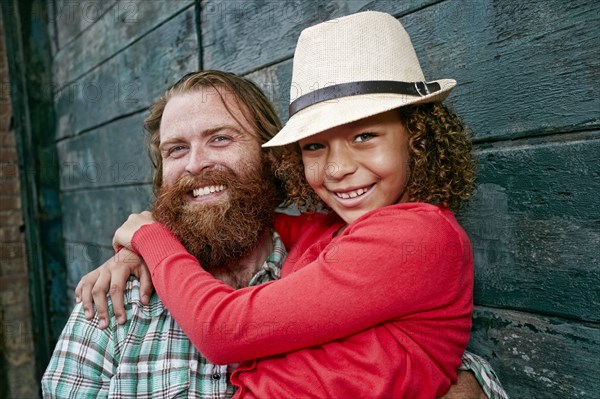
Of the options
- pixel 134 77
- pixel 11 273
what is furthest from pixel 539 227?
pixel 11 273

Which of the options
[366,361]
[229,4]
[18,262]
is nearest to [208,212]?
[366,361]

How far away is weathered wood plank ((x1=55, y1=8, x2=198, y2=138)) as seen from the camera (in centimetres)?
275

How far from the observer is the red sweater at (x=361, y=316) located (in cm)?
111

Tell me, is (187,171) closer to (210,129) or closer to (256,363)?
(210,129)

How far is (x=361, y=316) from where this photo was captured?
111cm

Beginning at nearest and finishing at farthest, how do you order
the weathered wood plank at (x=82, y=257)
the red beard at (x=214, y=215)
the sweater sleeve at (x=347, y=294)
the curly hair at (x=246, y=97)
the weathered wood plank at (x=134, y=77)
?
the sweater sleeve at (x=347, y=294)
the red beard at (x=214, y=215)
the curly hair at (x=246, y=97)
the weathered wood plank at (x=134, y=77)
the weathered wood plank at (x=82, y=257)

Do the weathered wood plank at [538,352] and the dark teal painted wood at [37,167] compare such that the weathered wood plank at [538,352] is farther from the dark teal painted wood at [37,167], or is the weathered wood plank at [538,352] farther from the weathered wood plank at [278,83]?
the dark teal painted wood at [37,167]

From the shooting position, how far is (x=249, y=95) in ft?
5.98

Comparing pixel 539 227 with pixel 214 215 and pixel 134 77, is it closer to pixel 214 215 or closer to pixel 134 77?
pixel 214 215

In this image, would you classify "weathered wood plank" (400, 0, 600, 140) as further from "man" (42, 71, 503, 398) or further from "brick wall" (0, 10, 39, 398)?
"brick wall" (0, 10, 39, 398)

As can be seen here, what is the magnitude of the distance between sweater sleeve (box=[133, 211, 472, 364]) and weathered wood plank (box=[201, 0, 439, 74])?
0.91 metres

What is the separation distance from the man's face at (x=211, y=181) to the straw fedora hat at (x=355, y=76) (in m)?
0.36

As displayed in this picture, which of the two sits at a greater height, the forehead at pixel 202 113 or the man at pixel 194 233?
the forehead at pixel 202 113

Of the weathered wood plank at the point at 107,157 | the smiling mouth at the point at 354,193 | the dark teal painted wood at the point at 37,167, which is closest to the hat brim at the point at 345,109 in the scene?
the smiling mouth at the point at 354,193
